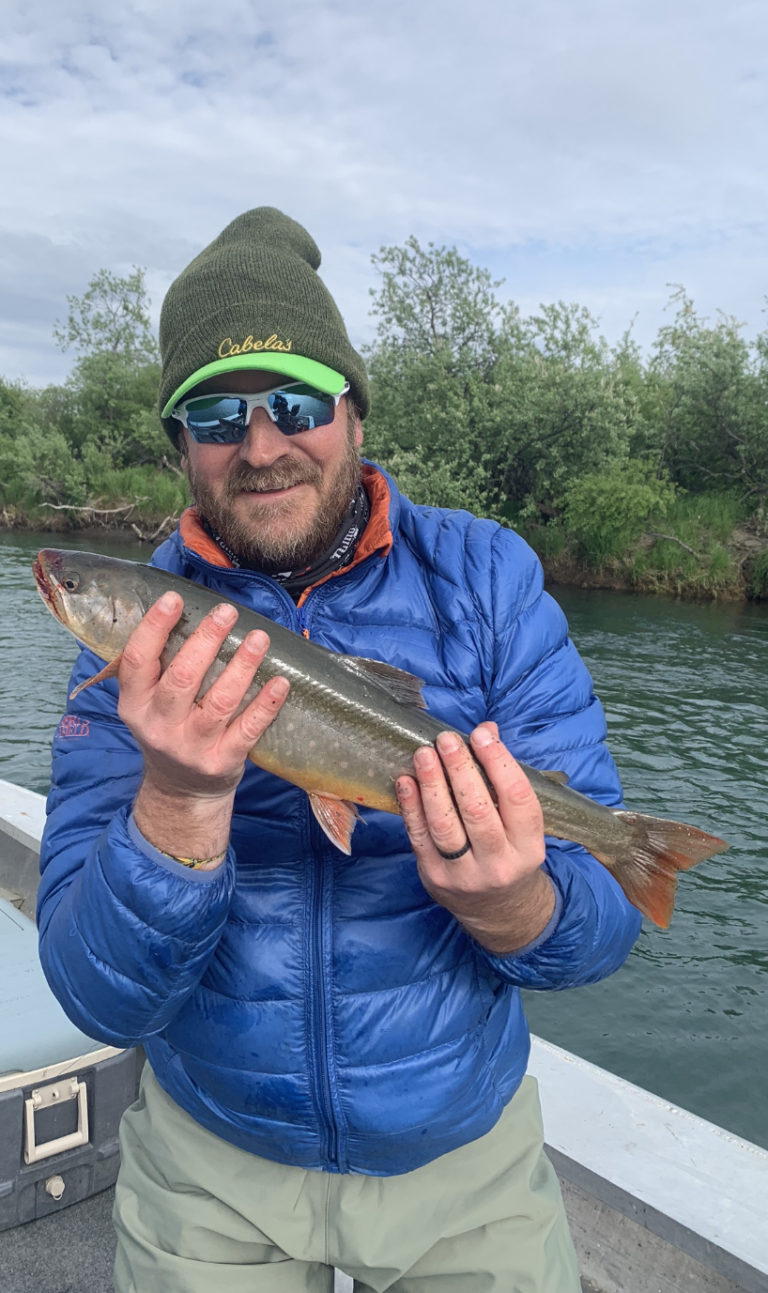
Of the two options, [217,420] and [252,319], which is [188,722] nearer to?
[217,420]

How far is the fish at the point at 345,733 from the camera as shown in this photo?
246 cm

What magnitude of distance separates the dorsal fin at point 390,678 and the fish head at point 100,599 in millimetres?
689

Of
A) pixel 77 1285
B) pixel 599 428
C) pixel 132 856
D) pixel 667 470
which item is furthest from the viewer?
pixel 667 470

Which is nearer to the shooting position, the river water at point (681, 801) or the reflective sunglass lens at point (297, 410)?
the reflective sunglass lens at point (297, 410)

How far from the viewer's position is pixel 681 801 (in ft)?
37.1

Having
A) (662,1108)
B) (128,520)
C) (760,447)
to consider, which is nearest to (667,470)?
(760,447)

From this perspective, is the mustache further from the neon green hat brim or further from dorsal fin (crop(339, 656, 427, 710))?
dorsal fin (crop(339, 656, 427, 710))

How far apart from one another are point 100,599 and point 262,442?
0.74 m

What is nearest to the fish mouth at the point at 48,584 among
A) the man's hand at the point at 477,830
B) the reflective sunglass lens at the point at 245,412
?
the reflective sunglass lens at the point at 245,412

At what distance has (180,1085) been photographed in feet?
8.08

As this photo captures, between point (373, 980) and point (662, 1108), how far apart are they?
1871 millimetres

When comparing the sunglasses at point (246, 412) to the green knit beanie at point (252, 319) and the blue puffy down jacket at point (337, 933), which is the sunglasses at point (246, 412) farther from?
the blue puffy down jacket at point (337, 933)

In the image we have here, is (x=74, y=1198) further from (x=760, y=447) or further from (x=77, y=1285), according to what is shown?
(x=760, y=447)

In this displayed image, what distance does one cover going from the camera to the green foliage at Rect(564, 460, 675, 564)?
1224 inches
